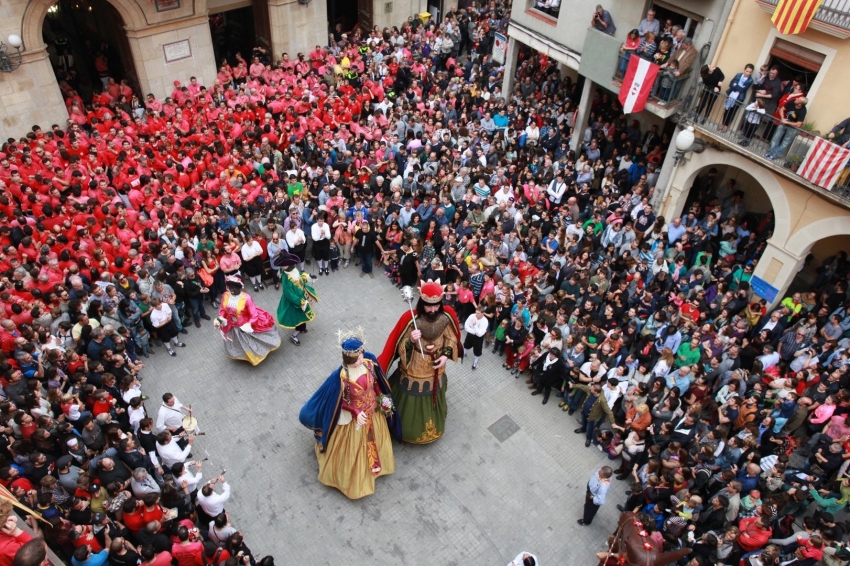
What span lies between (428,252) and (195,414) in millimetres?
5518

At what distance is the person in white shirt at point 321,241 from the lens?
42.5ft

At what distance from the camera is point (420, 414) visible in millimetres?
9539

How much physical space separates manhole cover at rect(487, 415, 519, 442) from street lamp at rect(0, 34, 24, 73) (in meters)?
14.0

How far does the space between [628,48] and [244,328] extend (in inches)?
419

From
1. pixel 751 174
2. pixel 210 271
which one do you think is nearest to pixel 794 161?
pixel 751 174

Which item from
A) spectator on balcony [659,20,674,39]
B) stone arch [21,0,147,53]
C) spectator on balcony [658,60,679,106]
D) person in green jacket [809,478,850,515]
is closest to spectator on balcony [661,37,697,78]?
spectator on balcony [658,60,679,106]

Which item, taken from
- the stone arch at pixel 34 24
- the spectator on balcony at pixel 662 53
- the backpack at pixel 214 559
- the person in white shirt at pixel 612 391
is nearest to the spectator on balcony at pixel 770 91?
the spectator on balcony at pixel 662 53

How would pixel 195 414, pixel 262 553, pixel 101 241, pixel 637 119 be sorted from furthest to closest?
1. pixel 637 119
2. pixel 101 241
3. pixel 195 414
4. pixel 262 553

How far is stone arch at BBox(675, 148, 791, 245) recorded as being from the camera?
473 inches

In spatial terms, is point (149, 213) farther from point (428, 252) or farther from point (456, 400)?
point (456, 400)

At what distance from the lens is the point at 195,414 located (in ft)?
34.2

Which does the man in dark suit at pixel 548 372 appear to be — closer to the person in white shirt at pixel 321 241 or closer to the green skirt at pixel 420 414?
the green skirt at pixel 420 414

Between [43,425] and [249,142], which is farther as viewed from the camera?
[249,142]

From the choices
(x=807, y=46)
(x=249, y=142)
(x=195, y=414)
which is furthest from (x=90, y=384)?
(x=807, y=46)
